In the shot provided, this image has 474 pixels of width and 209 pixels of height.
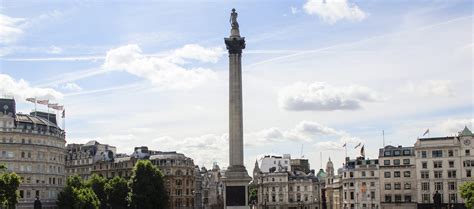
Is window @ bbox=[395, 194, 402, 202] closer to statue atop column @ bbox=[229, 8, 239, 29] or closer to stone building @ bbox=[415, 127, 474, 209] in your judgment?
stone building @ bbox=[415, 127, 474, 209]

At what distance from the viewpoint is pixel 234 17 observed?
10000 cm

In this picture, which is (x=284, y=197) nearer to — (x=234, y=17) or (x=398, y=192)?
(x=398, y=192)

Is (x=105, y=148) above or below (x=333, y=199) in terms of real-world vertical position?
above

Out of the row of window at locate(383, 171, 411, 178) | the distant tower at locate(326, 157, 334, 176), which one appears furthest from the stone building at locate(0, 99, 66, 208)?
the distant tower at locate(326, 157, 334, 176)

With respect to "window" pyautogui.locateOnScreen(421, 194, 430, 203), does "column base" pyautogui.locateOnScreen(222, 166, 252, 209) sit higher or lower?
higher

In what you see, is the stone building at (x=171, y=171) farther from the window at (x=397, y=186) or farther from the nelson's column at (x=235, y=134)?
the nelson's column at (x=235, y=134)

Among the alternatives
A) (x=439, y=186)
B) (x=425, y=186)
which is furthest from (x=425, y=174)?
(x=439, y=186)

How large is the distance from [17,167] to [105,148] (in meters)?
54.8

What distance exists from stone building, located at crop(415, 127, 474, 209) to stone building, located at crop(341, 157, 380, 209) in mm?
11246

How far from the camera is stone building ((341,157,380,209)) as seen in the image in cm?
13100

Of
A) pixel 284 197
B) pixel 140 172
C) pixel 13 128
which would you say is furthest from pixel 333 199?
pixel 13 128

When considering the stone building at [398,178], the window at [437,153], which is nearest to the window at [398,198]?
the stone building at [398,178]

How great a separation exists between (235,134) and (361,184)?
47226 mm

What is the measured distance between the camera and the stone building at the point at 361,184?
430 feet
